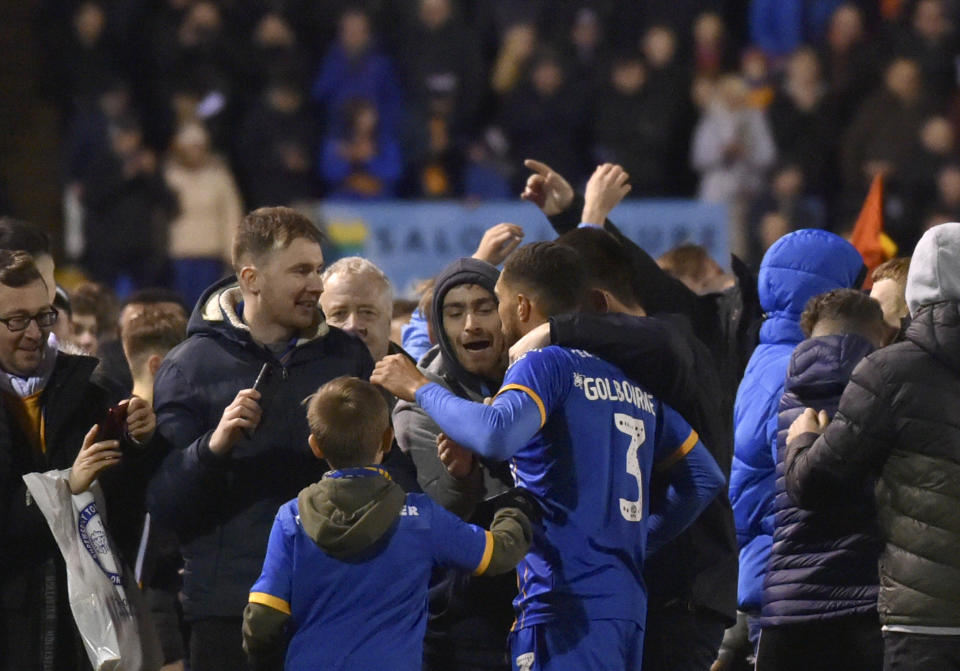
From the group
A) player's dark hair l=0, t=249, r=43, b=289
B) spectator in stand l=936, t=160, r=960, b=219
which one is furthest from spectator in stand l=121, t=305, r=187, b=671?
spectator in stand l=936, t=160, r=960, b=219

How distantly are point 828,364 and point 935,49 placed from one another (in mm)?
9052

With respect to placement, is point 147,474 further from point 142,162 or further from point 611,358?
point 142,162

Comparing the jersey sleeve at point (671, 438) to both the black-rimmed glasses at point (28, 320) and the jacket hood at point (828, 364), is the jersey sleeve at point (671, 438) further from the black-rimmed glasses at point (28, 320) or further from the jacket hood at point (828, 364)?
the black-rimmed glasses at point (28, 320)

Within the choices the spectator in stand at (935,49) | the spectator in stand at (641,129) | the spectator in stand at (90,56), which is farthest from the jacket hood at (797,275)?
the spectator in stand at (90,56)

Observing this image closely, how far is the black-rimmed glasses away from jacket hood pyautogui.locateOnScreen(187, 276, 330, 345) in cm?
40

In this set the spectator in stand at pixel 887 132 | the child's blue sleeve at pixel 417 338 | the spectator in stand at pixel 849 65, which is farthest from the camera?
the spectator in stand at pixel 849 65

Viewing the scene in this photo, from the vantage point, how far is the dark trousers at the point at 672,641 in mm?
5055

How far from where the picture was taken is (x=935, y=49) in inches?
527

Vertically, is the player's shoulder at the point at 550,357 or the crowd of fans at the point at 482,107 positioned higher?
the crowd of fans at the point at 482,107

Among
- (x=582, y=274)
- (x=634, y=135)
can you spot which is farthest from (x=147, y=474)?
(x=634, y=135)

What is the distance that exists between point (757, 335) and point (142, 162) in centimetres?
763

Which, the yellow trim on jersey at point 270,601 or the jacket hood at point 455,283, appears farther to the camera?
the jacket hood at point 455,283

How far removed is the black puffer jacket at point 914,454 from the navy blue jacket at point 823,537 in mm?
347

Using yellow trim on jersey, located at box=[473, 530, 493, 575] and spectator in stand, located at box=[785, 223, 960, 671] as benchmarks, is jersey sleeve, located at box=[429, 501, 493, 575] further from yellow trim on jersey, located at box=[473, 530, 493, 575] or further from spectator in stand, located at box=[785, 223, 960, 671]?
spectator in stand, located at box=[785, 223, 960, 671]
